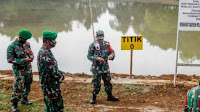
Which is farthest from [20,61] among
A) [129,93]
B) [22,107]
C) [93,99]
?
[129,93]

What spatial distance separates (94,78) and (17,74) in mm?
→ 1576

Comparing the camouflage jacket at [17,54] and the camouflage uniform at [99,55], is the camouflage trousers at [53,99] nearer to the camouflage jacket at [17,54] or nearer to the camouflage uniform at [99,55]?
the camouflage jacket at [17,54]

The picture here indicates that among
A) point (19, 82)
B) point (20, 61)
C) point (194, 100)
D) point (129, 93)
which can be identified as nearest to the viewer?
point (194, 100)

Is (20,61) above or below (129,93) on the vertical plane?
above

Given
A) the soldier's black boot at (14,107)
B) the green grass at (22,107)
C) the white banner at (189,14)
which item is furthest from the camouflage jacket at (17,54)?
the white banner at (189,14)

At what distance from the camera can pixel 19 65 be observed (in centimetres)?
502

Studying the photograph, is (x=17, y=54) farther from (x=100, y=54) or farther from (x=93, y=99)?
(x=93, y=99)

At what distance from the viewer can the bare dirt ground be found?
5.48 meters

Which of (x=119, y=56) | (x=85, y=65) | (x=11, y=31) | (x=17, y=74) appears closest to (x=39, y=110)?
Answer: (x=17, y=74)

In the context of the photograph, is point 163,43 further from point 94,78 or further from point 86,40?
point 94,78

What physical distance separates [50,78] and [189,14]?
3.81m

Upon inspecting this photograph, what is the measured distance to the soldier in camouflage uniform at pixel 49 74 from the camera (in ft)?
12.7

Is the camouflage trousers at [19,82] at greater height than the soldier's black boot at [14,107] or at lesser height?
greater

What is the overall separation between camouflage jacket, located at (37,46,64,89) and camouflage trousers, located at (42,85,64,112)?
0.12 m
